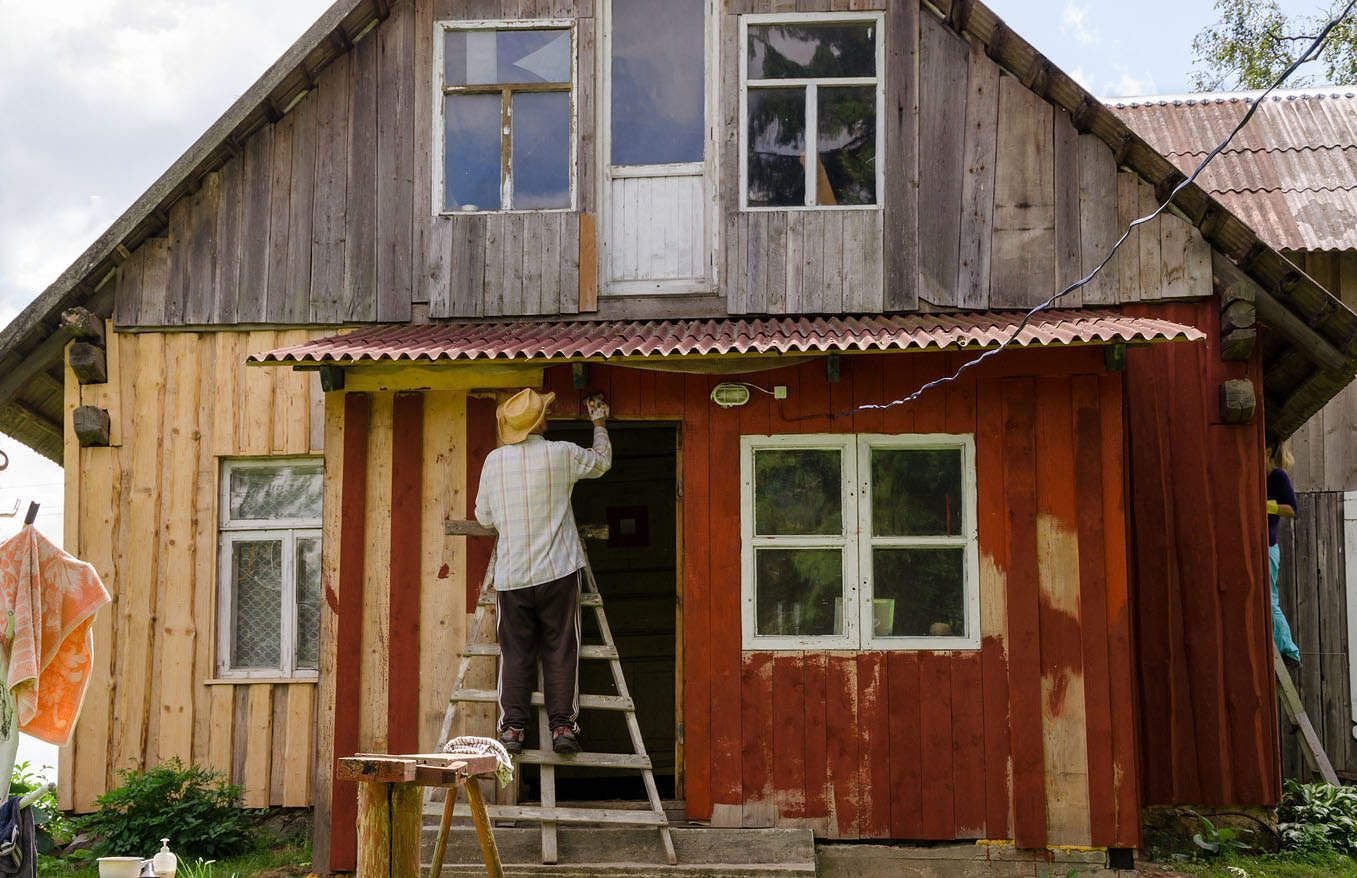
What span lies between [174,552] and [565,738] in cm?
384

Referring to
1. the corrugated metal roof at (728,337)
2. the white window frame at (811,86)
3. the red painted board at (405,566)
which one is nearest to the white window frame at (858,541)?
the corrugated metal roof at (728,337)

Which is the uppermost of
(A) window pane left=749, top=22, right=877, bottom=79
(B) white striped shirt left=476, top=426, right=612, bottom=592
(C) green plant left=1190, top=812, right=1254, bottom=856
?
(A) window pane left=749, top=22, right=877, bottom=79

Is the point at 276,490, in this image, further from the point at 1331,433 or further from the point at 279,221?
the point at 1331,433

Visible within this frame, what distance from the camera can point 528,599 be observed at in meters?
8.80

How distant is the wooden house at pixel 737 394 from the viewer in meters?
8.95

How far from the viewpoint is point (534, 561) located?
876cm

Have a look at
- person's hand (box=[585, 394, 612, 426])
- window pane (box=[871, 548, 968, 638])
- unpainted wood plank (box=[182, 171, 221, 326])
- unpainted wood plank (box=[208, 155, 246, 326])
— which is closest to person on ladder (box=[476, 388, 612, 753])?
person's hand (box=[585, 394, 612, 426])

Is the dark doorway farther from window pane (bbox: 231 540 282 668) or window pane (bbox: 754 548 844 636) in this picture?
window pane (bbox: 754 548 844 636)

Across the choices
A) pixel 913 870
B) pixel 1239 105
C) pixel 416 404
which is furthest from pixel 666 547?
pixel 1239 105

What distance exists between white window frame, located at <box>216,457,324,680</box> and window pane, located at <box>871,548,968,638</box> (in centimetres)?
437

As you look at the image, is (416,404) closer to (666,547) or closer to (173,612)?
(173,612)

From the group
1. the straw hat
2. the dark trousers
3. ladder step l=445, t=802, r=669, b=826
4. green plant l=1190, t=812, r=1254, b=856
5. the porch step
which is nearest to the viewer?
the porch step

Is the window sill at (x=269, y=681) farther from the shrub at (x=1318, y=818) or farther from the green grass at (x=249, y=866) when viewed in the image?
the shrub at (x=1318, y=818)

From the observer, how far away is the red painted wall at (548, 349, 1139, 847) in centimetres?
883
